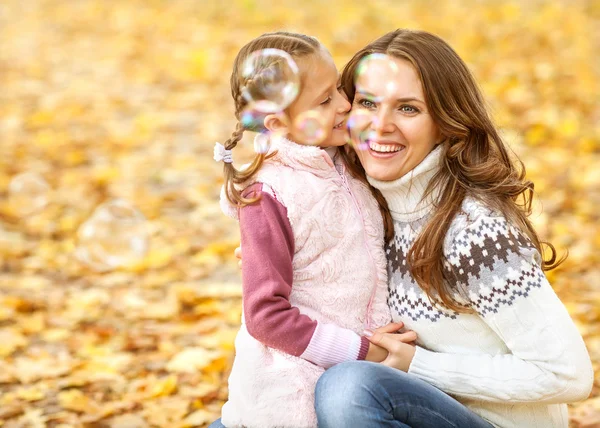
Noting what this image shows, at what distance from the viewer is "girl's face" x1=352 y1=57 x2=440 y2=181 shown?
2.27 m

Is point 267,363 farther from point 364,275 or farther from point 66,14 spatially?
point 66,14

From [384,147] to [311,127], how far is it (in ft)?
0.73

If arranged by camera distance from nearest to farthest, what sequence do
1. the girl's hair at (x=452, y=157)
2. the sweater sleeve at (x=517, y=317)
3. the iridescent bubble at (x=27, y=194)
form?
the sweater sleeve at (x=517, y=317)
the girl's hair at (x=452, y=157)
the iridescent bubble at (x=27, y=194)

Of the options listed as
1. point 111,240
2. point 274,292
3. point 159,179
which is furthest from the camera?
point 159,179

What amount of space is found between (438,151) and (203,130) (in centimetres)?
467

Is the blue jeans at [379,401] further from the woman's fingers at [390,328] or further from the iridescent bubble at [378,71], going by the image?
the iridescent bubble at [378,71]

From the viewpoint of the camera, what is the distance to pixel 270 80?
2.12 metres

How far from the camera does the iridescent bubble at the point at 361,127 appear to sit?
7.52ft

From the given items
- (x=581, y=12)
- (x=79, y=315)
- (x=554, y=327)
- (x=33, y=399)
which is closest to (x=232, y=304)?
(x=79, y=315)

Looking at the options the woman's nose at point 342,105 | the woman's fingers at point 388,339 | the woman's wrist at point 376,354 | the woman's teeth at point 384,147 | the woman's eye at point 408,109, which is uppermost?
Answer: the woman's nose at point 342,105

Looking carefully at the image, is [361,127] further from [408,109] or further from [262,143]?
[262,143]

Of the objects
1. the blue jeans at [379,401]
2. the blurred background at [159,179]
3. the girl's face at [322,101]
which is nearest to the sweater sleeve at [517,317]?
the blue jeans at [379,401]

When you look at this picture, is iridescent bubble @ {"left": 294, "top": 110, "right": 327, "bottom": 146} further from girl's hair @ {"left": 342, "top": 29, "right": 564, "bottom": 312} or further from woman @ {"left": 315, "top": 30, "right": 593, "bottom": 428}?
girl's hair @ {"left": 342, "top": 29, "right": 564, "bottom": 312}

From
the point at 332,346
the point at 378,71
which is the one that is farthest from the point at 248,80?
the point at 332,346
